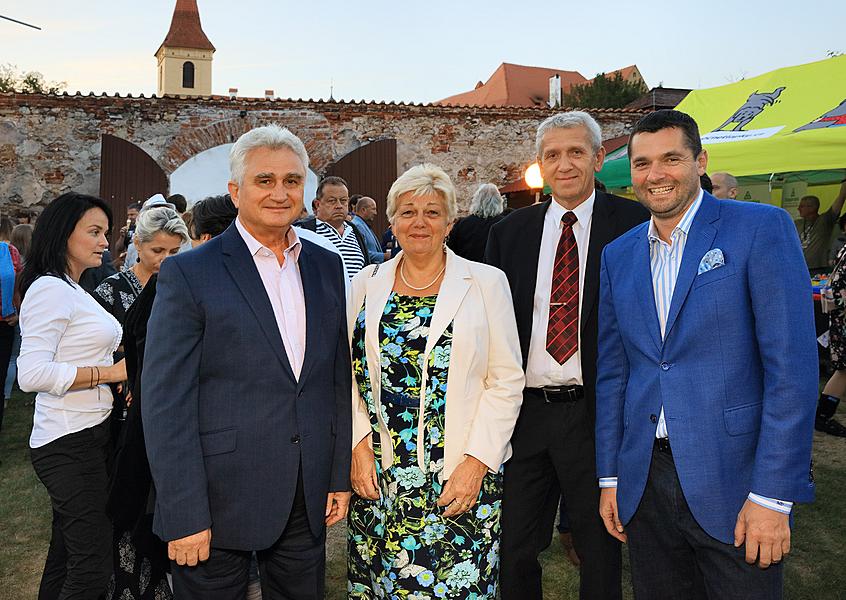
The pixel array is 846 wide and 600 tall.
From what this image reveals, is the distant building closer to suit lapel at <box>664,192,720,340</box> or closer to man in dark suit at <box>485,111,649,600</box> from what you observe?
man in dark suit at <box>485,111,649,600</box>

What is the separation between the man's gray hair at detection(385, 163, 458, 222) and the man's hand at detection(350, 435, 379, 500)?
2.87ft

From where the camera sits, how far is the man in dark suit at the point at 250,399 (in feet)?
6.19

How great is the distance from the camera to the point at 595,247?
8.70 ft

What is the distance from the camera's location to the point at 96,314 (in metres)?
2.67

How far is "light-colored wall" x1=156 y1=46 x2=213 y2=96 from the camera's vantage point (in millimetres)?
51250

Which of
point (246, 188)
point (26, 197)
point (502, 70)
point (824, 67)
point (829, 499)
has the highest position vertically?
point (502, 70)

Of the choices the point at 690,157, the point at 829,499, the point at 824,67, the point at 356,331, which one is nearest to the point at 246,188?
the point at 356,331

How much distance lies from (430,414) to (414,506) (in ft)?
1.09

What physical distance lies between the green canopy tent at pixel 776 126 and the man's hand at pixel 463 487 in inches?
214

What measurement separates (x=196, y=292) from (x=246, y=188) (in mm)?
389

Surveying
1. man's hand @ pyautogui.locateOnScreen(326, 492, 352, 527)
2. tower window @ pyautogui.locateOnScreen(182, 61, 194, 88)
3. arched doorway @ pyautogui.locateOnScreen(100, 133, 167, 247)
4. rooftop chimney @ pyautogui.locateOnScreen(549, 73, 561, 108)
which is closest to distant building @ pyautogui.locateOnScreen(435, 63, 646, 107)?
tower window @ pyautogui.locateOnScreen(182, 61, 194, 88)

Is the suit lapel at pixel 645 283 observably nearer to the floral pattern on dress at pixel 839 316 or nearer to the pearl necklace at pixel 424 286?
the pearl necklace at pixel 424 286

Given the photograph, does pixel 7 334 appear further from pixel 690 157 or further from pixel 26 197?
pixel 26 197

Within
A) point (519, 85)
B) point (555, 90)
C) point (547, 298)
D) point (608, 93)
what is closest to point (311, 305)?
point (547, 298)
